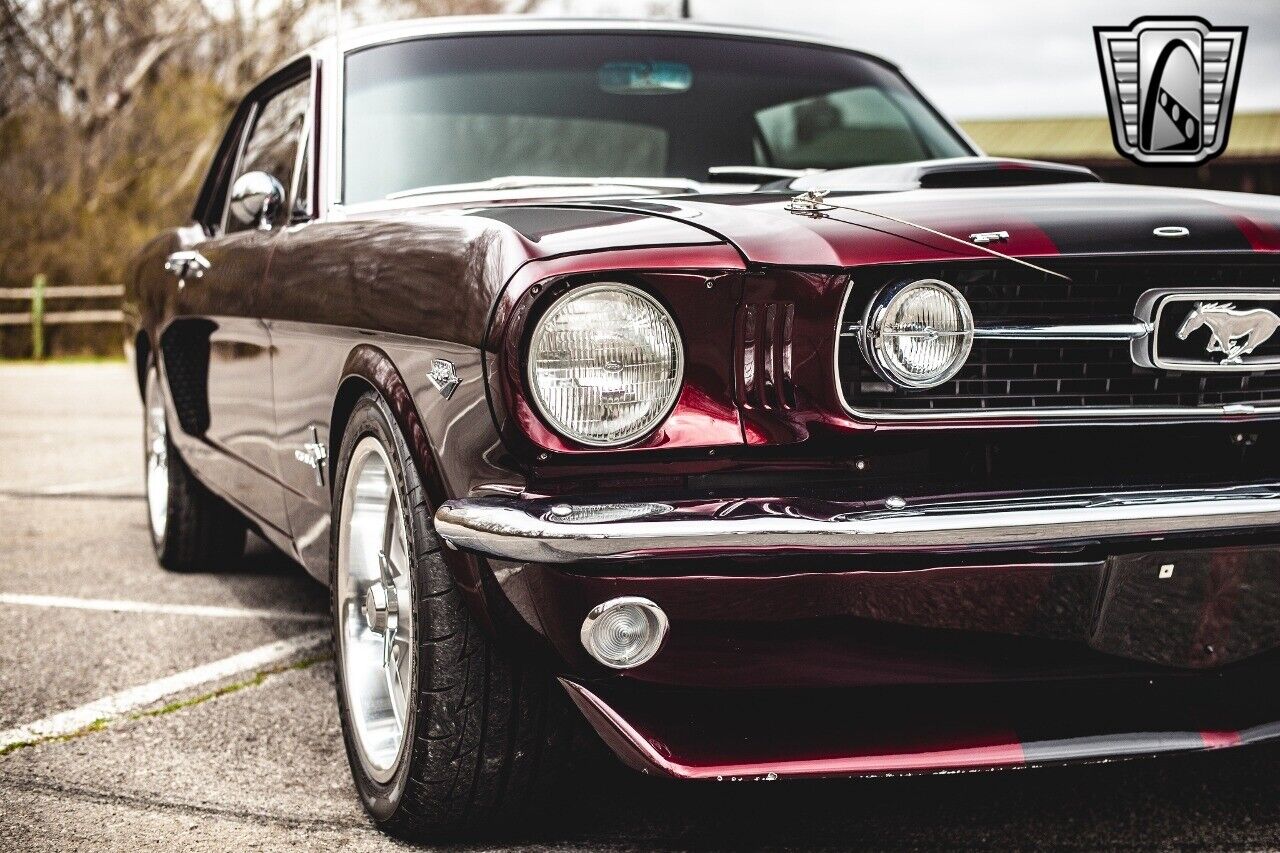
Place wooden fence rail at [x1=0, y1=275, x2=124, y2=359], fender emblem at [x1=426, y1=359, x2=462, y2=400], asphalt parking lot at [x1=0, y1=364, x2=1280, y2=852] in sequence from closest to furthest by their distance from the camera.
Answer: fender emblem at [x1=426, y1=359, x2=462, y2=400], asphalt parking lot at [x1=0, y1=364, x2=1280, y2=852], wooden fence rail at [x1=0, y1=275, x2=124, y2=359]

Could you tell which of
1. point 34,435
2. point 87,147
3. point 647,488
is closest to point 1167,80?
point 647,488

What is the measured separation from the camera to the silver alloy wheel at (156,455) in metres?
4.80

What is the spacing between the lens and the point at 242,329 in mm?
3510

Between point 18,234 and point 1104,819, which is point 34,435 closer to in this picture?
point 1104,819

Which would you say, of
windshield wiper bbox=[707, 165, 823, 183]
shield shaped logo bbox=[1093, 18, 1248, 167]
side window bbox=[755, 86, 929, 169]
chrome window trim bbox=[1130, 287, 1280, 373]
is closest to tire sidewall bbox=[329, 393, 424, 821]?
windshield wiper bbox=[707, 165, 823, 183]

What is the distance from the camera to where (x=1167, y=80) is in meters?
3.42

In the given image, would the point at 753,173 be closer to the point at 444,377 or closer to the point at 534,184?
the point at 534,184

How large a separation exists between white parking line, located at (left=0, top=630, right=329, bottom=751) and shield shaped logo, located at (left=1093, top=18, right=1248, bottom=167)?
7.81 feet

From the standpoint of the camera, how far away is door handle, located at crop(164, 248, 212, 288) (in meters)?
3.95

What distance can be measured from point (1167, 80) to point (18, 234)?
830 inches

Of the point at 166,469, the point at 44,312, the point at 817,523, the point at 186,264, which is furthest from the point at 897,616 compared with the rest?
the point at 44,312

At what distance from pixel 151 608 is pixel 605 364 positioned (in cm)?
263

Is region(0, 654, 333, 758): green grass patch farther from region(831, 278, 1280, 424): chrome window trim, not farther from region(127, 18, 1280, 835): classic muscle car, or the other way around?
region(831, 278, 1280, 424): chrome window trim

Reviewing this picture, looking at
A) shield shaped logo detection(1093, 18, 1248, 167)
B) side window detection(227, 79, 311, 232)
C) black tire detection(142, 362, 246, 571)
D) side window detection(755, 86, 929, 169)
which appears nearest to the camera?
shield shaped logo detection(1093, 18, 1248, 167)
